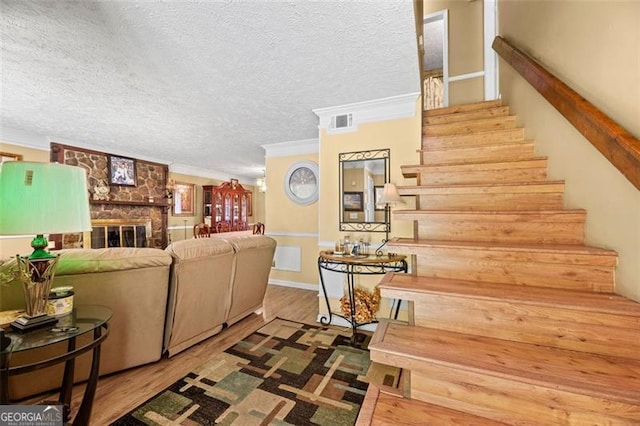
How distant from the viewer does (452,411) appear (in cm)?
97

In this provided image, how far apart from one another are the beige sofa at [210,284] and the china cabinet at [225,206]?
4701 mm

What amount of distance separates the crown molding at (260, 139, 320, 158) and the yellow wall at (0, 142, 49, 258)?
339 cm

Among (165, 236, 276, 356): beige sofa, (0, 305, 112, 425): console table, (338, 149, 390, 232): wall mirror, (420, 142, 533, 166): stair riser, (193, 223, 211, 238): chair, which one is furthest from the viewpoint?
(193, 223, 211, 238): chair

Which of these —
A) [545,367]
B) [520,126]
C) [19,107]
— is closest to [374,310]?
[545,367]

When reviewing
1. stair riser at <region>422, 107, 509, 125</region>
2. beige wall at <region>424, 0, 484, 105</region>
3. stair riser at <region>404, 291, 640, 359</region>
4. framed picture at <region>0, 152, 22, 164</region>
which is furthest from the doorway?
framed picture at <region>0, 152, 22, 164</region>

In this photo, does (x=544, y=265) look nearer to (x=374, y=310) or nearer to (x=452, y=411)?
(x=452, y=411)

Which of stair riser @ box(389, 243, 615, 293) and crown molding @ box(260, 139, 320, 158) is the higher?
crown molding @ box(260, 139, 320, 158)

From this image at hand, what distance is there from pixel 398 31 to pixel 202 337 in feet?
9.61

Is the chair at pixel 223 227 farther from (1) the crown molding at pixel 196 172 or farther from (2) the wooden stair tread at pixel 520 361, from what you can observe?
(2) the wooden stair tread at pixel 520 361

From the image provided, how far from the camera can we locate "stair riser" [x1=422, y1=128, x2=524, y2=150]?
86.7 inches

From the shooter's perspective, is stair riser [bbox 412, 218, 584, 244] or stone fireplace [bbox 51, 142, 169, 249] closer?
stair riser [bbox 412, 218, 584, 244]

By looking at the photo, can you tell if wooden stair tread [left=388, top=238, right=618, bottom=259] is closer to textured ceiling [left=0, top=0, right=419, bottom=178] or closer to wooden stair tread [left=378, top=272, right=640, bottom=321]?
wooden stair tread [left=378, top=272, right=640, bottom=321]

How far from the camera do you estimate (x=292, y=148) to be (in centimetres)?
442

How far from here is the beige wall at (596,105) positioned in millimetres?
1078
